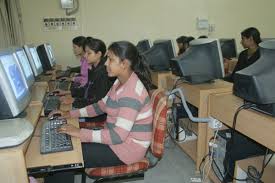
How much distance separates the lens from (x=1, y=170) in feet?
3.40

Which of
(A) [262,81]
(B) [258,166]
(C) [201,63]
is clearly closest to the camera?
(A) [262,81]

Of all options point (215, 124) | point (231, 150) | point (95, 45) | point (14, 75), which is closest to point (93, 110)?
point (14, 75)

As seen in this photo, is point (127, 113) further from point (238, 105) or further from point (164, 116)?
point (238, 105)

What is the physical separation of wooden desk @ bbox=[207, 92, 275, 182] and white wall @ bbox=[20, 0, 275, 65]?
3.36m

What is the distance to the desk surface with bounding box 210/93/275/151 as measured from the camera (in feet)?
4.43

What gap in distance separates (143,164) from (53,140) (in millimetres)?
514

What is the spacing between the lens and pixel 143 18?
5.01 meters

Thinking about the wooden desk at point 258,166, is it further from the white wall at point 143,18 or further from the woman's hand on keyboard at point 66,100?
the white wall at point 143,18

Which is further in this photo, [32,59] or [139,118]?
[32,59]

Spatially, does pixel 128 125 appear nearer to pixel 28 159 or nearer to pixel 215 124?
pixel 28 159

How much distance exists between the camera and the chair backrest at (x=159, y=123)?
1496 millimetres

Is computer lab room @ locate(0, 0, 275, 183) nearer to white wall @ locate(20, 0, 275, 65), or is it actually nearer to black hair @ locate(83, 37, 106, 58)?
black hair @ locate(83, 37, 106, 58)

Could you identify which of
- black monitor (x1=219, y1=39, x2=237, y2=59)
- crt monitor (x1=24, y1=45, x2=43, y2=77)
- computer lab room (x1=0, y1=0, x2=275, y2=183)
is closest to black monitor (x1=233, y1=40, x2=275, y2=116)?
computer lab room (x1=0, y1=0, x2=275, y2=183)

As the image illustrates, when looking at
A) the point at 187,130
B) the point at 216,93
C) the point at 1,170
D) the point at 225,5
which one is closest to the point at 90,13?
the point at 225,5
